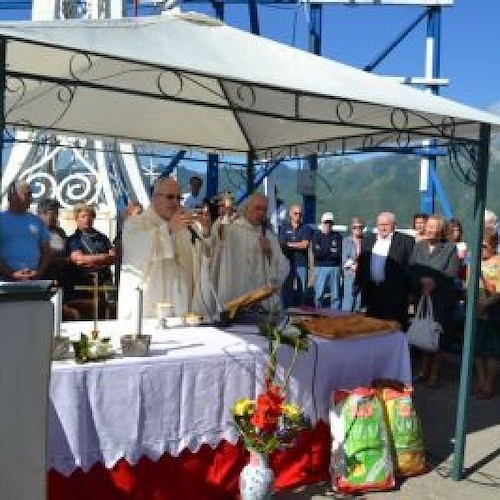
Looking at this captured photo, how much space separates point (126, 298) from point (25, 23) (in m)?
2.22

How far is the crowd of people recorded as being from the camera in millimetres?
5086

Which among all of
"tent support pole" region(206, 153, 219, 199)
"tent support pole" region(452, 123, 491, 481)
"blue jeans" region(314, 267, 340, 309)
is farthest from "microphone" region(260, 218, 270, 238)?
"tent support pole" region(206, 153, 219, 199)

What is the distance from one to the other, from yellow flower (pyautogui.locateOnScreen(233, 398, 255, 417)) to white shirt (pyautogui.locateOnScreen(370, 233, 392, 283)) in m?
3.90

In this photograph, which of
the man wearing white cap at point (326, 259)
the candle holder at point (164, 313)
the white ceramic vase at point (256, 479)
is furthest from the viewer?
the man wearing white cap at point (326, 259)

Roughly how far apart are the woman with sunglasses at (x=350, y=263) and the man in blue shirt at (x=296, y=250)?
0.64 m

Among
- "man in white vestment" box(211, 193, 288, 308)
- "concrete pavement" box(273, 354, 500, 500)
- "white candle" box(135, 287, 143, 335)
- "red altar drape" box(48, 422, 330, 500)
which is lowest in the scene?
"concrete pavement" box(273, 354, 500, 500)

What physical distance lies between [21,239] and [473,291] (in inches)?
151

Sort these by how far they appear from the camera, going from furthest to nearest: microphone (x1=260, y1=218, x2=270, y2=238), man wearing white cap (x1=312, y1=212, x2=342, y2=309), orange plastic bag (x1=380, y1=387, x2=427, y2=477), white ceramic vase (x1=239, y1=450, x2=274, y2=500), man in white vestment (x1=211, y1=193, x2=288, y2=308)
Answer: man wearing white cap (x1=312, y1=212, x2=342, y2=309) < microphone (x1=260, y1=218, x2=270, y2=238) < man in white vestment (x1=211, y1=193, x2=288, y2=308) < orange plastic bag (x1=380, y1=387, x2=427, y2=477) < white ceramic vase (x1=239, y1=450, x2=274, y2=500)

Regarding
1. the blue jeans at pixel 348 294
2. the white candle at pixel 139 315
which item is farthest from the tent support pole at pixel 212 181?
the white candle at pixel 139 315

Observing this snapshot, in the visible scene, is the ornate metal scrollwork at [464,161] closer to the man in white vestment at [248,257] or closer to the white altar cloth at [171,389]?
the white altar cloth at [171,389]

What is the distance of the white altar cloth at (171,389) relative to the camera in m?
3.55

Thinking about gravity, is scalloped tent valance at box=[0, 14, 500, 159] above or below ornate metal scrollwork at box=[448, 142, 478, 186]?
above

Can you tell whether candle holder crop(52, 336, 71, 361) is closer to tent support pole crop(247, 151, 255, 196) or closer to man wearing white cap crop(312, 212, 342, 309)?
tent support pole crop(247, 151, 255, 196)

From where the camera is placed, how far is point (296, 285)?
388 inches
